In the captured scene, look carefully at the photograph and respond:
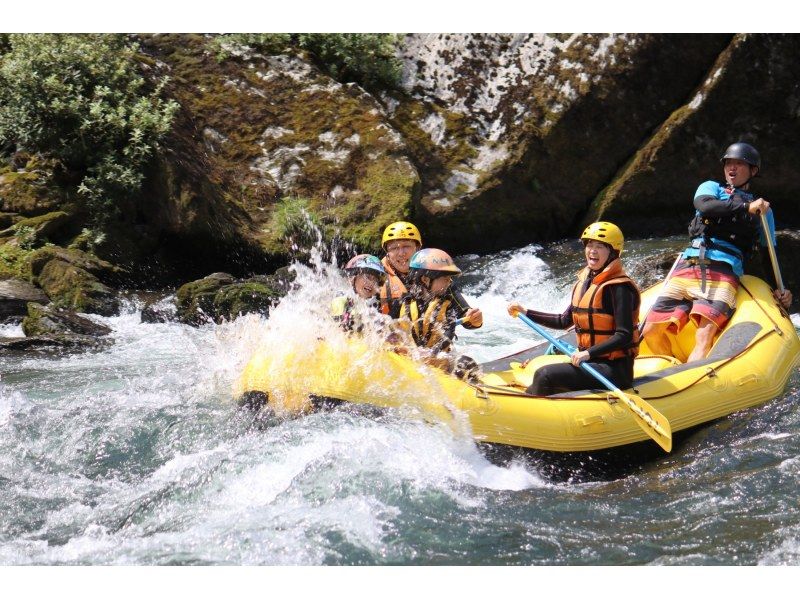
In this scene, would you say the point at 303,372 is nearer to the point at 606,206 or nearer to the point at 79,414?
the point at 79,414

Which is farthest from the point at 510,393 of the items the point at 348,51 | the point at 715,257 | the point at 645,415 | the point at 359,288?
the point at 348,51

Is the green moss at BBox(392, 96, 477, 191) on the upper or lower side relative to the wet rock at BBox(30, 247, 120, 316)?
upper

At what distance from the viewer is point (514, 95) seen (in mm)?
12336

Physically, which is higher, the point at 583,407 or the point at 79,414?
the point at 583,407

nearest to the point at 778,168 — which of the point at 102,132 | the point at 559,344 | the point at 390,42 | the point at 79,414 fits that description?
the point at 390,42

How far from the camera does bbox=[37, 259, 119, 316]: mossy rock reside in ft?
29.7

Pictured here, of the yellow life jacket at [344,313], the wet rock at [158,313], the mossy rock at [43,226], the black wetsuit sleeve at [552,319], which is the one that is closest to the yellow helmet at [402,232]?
the yellow life jacket at [344,313]

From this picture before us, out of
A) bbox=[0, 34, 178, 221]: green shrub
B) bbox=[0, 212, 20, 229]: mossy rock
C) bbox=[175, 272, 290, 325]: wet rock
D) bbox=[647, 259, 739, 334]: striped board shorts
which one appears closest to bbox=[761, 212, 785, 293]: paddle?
bbox=[647, 259, 739, 334]: striped board shorts

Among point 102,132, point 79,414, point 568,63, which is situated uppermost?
point 568,63

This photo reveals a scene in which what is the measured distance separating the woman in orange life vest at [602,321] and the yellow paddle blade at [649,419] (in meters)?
0.18

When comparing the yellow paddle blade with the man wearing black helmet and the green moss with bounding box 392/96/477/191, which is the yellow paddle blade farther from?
the green moss with bounding box 392/96/477/191

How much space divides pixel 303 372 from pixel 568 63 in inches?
327

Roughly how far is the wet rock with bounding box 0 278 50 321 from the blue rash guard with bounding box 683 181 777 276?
6319 mm

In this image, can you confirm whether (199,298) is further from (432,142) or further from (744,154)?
(744,154)
